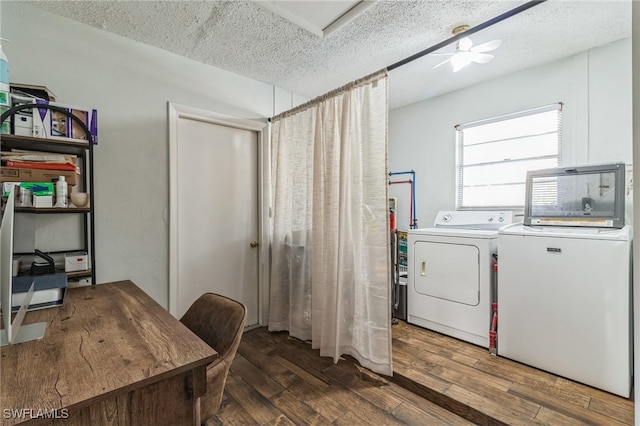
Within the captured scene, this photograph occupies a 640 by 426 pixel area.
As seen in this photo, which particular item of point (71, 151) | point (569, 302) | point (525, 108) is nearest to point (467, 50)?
point (525, 108)

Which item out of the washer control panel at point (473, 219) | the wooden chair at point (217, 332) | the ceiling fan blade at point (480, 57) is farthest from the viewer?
the washer control panel at point (473, 219)

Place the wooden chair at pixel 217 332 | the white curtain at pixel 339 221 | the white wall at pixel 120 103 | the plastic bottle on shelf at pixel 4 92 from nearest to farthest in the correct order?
the wooden chair at pixel 217 332, the plastic bottle on shelf at pixel 4 92, the white wall at pixel 120 103, the white curtain at pixel 339 221

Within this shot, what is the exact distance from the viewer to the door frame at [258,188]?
7.59ft

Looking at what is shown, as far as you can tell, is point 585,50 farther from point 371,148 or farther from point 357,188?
point 357,188

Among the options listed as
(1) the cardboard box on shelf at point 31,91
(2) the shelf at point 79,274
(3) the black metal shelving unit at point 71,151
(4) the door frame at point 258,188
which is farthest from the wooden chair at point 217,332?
(1) the cardboard box on shelf at point 31,91

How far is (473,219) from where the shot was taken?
120 inches

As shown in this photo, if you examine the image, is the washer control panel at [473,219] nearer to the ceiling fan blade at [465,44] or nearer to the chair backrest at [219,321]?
the ceiling fan blade at [465,44]

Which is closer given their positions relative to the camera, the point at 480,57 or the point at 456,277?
the point at 480,57

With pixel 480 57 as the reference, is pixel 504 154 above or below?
below

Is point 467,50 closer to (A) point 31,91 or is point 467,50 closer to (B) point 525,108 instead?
(B) point 525,108

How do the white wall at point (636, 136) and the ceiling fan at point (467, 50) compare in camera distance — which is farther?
the ceiling fan at point (467, 50)

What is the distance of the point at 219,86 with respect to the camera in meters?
2.62

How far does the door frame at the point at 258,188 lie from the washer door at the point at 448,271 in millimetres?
1564

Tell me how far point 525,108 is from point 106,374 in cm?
367
